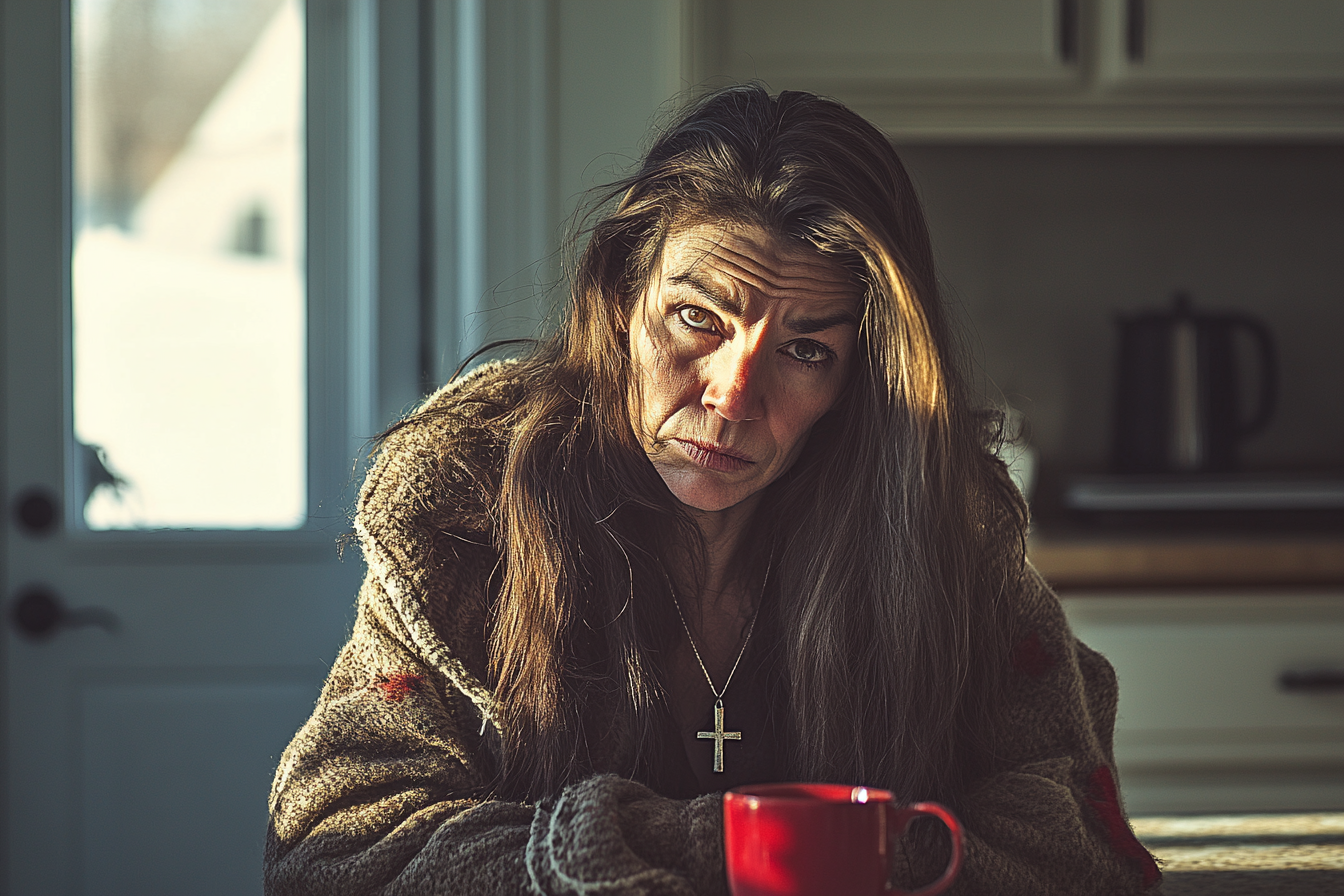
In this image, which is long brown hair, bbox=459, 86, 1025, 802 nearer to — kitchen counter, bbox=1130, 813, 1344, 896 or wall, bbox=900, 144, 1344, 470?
kitchen counter, bbox=1130, 813, 1344, 896

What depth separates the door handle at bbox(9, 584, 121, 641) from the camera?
186 cm

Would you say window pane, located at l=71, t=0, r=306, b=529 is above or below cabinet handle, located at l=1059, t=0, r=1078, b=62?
below

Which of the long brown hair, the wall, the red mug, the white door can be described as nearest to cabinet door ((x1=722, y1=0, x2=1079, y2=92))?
the wall

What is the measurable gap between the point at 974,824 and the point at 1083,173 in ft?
6.46

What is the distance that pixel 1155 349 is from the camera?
227 centimetres

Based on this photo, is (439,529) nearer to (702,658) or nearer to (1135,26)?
(702,658)

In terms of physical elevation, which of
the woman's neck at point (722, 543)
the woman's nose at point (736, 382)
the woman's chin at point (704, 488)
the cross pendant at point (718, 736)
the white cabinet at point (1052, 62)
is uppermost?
the white cabinet at point (1052, 62)

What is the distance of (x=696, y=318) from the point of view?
85 centimetres

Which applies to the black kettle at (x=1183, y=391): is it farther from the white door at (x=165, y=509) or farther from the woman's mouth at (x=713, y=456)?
the woman's mouth at (x=713, y=456)

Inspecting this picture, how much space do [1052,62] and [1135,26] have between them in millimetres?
148

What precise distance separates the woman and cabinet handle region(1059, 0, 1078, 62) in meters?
1.36

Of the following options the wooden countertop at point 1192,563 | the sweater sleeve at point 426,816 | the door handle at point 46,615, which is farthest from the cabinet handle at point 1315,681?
the door handle at point 46,615

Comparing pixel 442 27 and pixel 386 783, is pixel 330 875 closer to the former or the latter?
pixel 386 783

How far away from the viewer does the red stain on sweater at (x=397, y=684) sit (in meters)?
0.81
